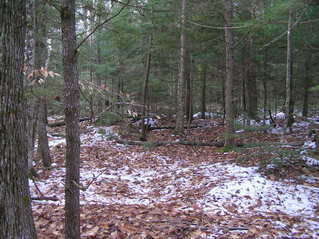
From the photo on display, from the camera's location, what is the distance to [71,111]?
2539 mm

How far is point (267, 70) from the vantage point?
1418 centimetres

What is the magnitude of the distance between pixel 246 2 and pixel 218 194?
320 inches

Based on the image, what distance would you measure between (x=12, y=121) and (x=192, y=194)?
4.74 meters

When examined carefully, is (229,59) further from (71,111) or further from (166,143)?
(71,111)

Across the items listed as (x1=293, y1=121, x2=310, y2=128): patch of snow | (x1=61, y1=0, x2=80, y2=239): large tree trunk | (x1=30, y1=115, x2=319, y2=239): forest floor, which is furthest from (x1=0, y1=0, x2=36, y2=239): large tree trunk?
(x1=293, y1=121, x2=310, y2=128): patch of snow

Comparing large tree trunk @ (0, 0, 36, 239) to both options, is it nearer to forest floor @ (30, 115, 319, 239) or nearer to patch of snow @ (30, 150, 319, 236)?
forest floor @ (30, 115, 319, 239)

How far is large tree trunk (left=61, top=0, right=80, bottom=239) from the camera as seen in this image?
2.47 metres

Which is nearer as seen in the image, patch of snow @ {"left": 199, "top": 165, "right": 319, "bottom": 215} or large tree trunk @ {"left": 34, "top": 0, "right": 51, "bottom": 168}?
patch of snow @ {"left": 199, "top": 165, "right": 319, "bottom": 215}

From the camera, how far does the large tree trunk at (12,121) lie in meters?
1.88

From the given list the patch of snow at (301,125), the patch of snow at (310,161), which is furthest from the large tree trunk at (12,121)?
the patch of snow at (301,125)

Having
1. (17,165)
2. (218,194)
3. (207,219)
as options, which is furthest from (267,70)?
(17,165)

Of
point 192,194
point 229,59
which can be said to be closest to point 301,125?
point 229,59

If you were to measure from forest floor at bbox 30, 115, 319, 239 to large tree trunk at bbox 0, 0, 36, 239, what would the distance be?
64 centimetres

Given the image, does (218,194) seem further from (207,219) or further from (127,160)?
(127,160)
